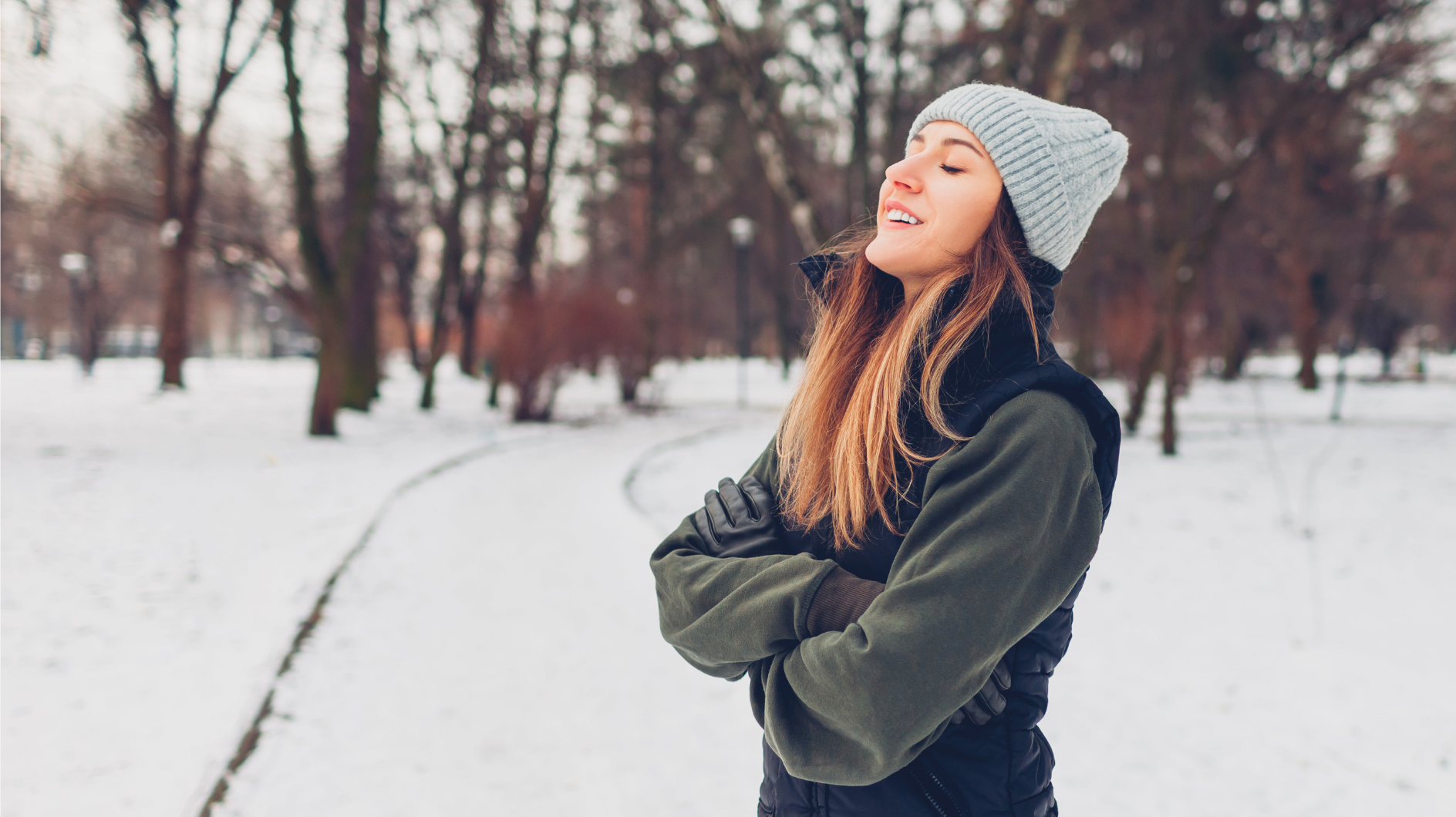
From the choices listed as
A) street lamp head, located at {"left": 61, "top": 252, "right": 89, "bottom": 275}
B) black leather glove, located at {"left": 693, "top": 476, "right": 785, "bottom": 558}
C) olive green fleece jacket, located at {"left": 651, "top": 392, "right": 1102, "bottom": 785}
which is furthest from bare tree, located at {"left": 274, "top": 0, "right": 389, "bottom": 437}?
street lamp head, located at {"left": 61, "top": 252, "right": 89, "bottom": 275}

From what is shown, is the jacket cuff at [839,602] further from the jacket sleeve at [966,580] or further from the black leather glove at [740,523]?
the black leather glove at [740,523]

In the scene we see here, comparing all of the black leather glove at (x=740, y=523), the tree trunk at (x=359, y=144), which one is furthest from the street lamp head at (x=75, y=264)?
the black leather glove at (x=740, y=523)

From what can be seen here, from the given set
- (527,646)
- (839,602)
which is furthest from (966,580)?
(527,646)

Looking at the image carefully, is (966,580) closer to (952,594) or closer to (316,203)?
(952,594)

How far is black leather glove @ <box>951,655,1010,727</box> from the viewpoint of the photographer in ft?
3.67

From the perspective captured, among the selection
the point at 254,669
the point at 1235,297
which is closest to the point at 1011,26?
the point at 254,669

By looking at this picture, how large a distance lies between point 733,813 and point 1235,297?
29.9m

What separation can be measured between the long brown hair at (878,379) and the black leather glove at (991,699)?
9.1 inches

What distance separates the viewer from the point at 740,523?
1.28 m

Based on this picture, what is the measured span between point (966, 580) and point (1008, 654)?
0.26 meters

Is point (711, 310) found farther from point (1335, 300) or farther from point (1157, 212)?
point (1157, 212)

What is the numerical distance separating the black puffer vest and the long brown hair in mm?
23

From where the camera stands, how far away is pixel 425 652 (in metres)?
4.18

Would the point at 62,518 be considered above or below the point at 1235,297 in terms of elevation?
below
